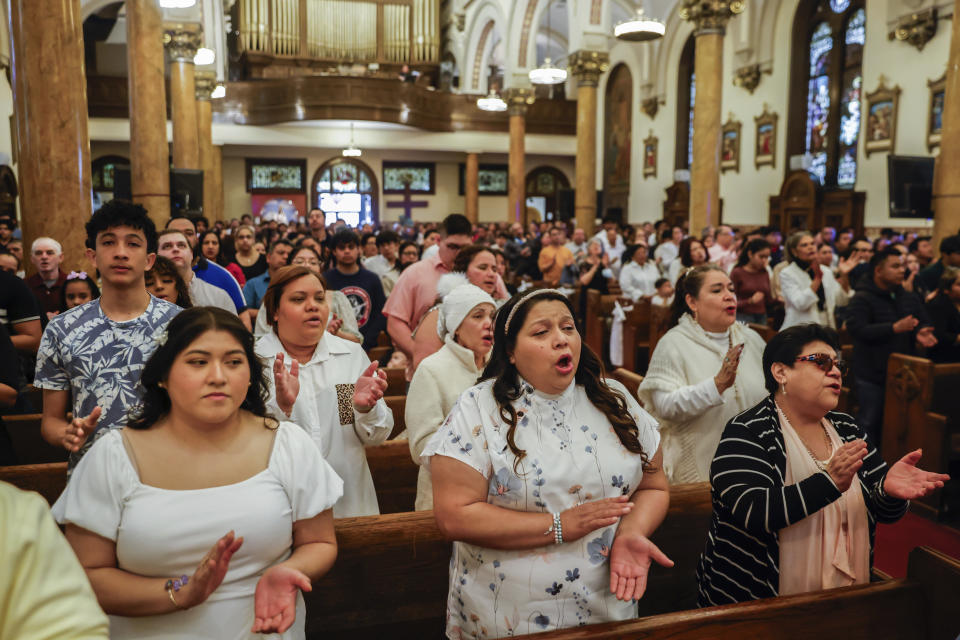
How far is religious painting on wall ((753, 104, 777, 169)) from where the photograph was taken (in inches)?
638

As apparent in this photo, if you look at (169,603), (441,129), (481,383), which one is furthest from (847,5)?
(169,603)

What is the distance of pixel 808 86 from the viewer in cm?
1563

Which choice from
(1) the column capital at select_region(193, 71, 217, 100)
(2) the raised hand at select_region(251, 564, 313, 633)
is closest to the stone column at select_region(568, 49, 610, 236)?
(1) the column capital at select_region(193, 71, 217, 100)

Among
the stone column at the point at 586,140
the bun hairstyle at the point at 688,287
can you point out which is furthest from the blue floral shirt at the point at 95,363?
the stone column at the point at 586,140

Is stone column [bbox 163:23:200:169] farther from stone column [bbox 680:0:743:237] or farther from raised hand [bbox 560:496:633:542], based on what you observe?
raised hand [bbox 560:496:633:542]

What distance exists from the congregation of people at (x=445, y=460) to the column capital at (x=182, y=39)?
10.7 meters

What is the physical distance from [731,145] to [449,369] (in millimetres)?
16304

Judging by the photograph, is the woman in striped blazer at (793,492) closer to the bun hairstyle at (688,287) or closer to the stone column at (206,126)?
the bun hairstyle at (688,287)

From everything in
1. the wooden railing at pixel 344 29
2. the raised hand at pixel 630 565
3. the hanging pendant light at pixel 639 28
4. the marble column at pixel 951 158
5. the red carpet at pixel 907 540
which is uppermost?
the wooden railing at pixel 344 29

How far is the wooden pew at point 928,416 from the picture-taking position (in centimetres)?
470

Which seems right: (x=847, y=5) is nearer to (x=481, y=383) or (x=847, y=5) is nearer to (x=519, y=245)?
(x=519, y=245)

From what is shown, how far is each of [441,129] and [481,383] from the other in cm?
2206

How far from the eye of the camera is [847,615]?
214 centimetres

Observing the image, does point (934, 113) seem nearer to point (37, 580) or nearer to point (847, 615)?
point (847, 615)
